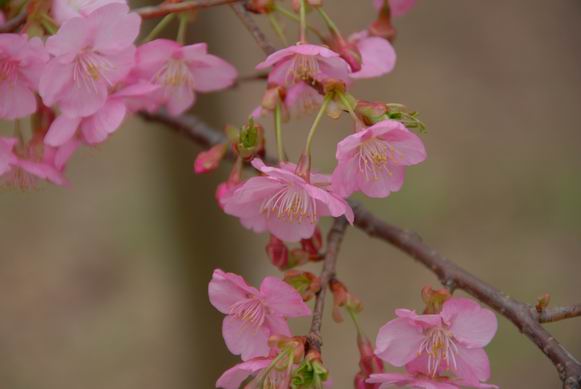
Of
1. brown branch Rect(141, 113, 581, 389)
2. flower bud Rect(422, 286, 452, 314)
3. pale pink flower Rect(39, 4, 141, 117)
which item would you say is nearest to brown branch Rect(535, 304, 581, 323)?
brown branch Rect(141, 113, 581, 389)

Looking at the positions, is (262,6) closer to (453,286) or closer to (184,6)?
(184,6)

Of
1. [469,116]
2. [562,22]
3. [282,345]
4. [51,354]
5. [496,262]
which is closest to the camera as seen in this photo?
[282,345]

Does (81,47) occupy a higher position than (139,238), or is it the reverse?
(81,47)

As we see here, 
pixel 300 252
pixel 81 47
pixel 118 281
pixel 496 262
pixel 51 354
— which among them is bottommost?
pixel 51 354

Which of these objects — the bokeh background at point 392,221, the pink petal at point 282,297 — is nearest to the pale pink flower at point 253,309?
the pink petal at point 282,297

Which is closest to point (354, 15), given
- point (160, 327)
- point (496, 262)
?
point (496, 262)

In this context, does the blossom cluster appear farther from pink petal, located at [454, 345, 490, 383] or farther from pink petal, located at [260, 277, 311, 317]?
pink petal, located at [454, 345, 490, 383]

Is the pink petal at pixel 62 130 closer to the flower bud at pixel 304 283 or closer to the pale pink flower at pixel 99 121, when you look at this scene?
the pale pink flower at pixel 99 121

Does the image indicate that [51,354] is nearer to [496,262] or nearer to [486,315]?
[496,262]
